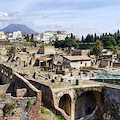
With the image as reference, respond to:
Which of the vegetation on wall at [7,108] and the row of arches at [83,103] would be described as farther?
the row of arches at [83,103]

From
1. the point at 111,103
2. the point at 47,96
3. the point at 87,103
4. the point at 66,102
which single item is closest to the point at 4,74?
the point at 66,102

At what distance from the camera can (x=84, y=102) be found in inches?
798

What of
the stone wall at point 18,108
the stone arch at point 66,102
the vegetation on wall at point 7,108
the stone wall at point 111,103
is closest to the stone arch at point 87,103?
the stone wall at point 111,103

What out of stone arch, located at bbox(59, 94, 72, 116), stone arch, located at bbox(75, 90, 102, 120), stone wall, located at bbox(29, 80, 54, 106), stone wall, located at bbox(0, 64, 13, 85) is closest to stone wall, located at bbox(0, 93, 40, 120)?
stone wall, located at bbox(29, 80, 54, 106)

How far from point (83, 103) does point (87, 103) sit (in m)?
0.76

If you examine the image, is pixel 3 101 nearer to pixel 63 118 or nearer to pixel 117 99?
pixel 63 118

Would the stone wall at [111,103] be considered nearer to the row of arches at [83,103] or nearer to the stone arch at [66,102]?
the row of arches at [83,103]

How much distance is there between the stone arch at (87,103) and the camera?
63.4ft

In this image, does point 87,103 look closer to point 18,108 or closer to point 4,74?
point 18,108

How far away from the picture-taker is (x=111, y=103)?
1870cm

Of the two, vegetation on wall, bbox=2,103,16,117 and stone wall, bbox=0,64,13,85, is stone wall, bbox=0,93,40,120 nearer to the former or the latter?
vegetation on wall, bbox=2,103,16,117

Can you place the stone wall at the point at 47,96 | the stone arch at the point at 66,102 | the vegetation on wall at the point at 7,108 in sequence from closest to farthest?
the vegetation on wall at the point at 7,108
the stone wall at the point at 47,96
the stone arch at the point at 66,102

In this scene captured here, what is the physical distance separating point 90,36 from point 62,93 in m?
Result: 95.9

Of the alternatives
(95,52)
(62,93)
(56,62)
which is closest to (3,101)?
(62,93)
